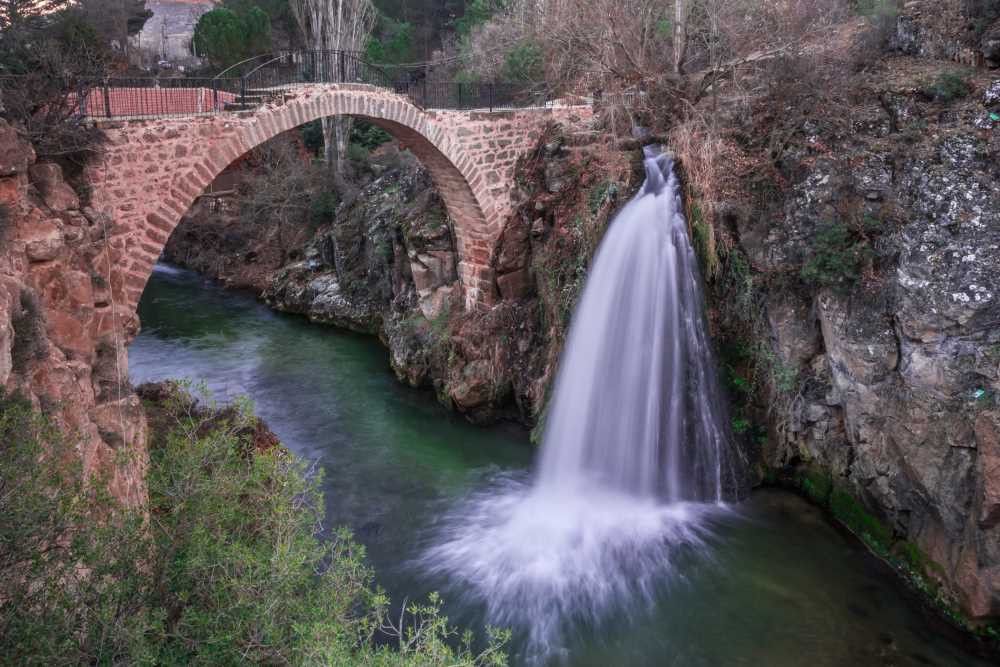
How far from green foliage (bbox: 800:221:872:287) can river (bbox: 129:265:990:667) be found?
293cm

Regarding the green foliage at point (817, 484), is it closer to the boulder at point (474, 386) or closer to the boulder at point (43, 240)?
the boulder at point (474, 386)

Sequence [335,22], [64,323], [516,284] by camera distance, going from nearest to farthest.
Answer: [64,323] → [516,284] → [335,22]

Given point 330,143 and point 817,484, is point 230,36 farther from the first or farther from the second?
point 817,484

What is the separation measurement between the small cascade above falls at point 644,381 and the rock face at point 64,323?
551cm

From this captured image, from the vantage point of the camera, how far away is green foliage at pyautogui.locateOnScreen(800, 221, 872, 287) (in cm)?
865

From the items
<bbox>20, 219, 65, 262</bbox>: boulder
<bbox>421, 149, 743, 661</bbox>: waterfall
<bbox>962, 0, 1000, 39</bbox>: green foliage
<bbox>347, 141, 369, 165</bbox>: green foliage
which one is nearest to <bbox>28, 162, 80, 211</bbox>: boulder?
<bbox>20, 219, 65, 262</bbox>: boulder

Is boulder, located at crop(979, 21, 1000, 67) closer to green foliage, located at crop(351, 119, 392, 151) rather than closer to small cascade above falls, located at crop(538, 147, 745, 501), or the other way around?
small cascade above falls, located at crop(538, 147, 745, 501)

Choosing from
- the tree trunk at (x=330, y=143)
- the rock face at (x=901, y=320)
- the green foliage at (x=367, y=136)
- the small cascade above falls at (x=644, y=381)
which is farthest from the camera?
the green foliage at (x=367, y=136)

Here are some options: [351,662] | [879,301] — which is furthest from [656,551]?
[351,662]

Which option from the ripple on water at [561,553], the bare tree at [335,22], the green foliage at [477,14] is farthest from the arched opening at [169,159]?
the green foliage at [477,14]

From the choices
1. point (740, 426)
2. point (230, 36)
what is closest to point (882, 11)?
point (740, 426)

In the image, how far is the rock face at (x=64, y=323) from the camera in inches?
224

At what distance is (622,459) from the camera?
9.93 m

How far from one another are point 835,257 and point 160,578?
7568mm
